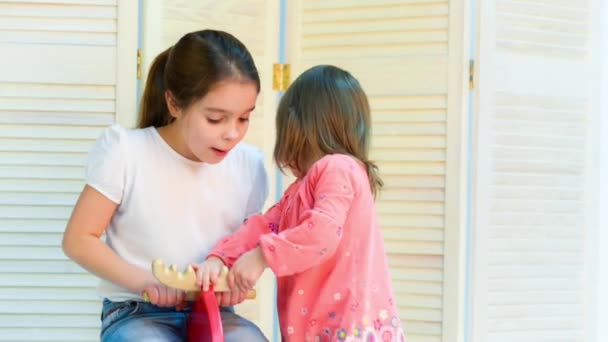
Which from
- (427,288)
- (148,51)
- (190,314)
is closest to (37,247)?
(148,51)

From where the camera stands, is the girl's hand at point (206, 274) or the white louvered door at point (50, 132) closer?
the girl's hand at point (206, 274)

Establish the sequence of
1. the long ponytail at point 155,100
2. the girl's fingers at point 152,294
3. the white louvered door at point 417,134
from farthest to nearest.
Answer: the white louvered door at point 417,134, the long ponytail at point 155,100, the girl's fingers at point 152,294

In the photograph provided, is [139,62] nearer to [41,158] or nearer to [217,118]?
[41,158]

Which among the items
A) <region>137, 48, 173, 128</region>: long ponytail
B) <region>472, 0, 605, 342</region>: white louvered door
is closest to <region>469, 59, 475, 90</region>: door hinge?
<region>472, 0, 605, 342</region>: white louvered door

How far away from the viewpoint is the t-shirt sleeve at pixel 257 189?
65.4 inches

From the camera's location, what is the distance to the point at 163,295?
4.61 feet

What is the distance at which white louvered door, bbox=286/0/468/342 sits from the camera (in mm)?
2104

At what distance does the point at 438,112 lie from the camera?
2119 mm

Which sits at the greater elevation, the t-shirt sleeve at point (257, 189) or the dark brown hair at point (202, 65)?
the dark brown hair at point (202, 65)

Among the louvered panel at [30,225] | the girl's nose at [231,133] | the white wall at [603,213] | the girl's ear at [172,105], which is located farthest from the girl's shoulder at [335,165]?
the white wall at [603,213]

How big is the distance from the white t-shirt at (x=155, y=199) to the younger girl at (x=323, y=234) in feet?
0.23

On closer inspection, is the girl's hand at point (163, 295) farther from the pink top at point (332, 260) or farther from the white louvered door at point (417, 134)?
the white louvered door at point (417, 134)

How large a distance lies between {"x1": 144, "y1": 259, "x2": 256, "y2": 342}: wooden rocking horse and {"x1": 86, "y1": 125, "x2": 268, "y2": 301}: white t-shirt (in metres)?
0.15

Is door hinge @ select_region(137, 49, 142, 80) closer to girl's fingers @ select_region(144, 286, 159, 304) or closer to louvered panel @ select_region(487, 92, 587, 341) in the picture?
girl's fingers @ select_region(144, 286, 159, 304)
